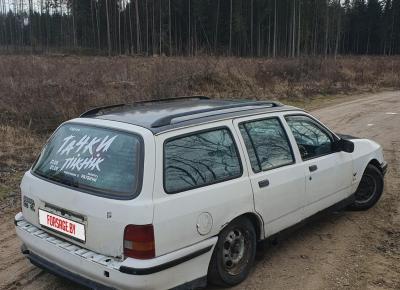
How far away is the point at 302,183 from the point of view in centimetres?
467

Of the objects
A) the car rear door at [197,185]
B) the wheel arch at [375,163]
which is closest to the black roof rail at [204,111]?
the car rear door at [197,185]

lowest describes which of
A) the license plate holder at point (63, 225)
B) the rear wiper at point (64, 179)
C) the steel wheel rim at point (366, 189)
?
the steel wheel rim at point (366, 189)

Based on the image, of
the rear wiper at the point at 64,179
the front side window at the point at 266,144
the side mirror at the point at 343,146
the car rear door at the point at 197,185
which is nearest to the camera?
the car rear door at the point at 197,185

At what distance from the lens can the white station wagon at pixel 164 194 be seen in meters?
3.34

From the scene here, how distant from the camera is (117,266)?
3.29 metres

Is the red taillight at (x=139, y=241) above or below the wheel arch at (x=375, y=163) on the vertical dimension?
above

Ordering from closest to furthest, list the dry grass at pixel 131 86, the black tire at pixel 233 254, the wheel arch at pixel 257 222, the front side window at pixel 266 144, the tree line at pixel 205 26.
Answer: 1. the black tire at pixel 233 254
2. the wheel arch at pixel 257 222
3. the front side window at pixel 266 144
4. the dry grass at pixel 131 86
5. the tree line at pixel 205 26

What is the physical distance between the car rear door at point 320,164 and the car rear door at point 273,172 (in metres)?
0.17

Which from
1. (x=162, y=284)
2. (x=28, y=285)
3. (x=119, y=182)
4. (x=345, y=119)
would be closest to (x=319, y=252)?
(x=162, y=284)

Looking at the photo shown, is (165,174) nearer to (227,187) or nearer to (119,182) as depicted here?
(119,182)

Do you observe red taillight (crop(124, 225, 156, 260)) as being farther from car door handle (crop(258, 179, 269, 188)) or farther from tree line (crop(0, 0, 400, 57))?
tree line (crop(0, 0, 400, 57))

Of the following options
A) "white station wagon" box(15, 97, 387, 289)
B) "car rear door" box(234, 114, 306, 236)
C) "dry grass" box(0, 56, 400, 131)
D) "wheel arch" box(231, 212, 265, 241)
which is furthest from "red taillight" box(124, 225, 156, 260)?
"dry grass" box(0, 56, 400, 131)

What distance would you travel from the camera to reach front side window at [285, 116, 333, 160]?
488 centimetres

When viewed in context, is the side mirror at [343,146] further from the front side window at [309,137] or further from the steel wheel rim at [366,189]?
the steel wheel rim at [366,189]
